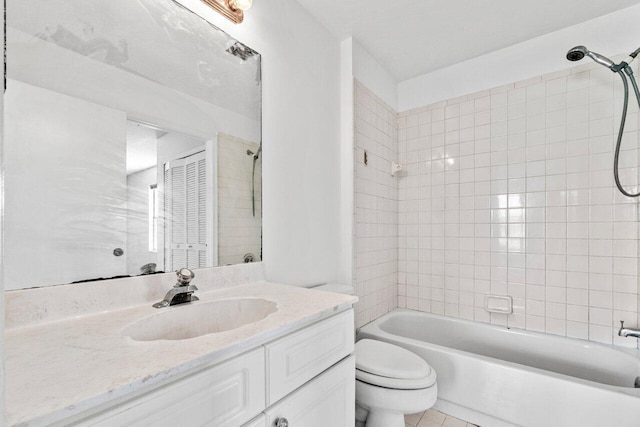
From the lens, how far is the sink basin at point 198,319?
94 centimetres

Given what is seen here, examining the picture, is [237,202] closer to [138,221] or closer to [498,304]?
[138,221]

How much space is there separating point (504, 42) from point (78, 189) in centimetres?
260

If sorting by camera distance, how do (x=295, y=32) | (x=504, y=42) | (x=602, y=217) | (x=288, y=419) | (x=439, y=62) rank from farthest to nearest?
(x=439, y=62) < (x=504, y=42) < (x=602, y=217) < (x=295, y=32) < (x=288, y=419)

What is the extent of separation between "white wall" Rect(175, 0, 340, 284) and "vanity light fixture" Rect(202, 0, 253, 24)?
28mm

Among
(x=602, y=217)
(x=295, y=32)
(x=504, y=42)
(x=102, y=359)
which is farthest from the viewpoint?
(x=504, y=42)

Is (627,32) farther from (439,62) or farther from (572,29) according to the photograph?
(439,62)

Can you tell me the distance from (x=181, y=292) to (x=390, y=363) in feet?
3.43

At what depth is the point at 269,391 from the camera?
→ 2.74ft

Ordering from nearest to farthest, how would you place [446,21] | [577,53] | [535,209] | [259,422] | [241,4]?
[259,422] → [241,4] → [577,53] → [446,21] → [535,209]

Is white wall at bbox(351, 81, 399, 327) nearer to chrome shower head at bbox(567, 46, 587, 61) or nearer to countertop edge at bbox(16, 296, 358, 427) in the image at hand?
chrome shower head at bbox(567, 46, 587, 61)

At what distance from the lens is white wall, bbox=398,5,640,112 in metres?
1.87

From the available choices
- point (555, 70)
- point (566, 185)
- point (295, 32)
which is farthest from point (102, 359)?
point (555, 70)

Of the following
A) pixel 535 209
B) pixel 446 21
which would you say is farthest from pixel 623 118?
pixel 446 21

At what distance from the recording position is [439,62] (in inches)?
95.4
